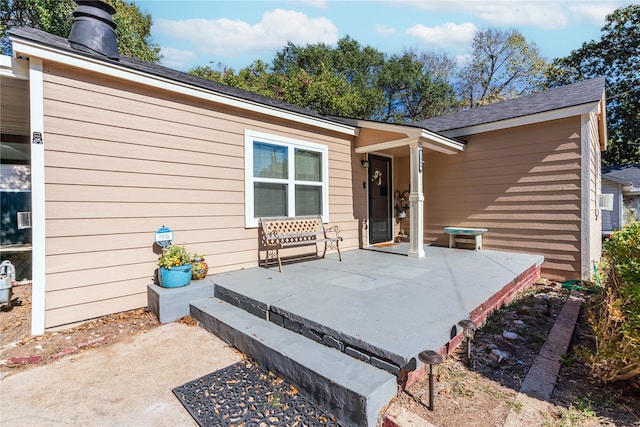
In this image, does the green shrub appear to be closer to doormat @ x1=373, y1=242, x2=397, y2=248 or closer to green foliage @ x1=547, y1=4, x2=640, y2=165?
doormat @ x1=373, y1=242, x2=397, y2=248

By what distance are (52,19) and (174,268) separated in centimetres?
1407

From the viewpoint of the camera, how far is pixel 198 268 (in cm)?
369

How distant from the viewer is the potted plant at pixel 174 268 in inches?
132

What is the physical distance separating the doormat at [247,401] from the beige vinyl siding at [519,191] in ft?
16.4

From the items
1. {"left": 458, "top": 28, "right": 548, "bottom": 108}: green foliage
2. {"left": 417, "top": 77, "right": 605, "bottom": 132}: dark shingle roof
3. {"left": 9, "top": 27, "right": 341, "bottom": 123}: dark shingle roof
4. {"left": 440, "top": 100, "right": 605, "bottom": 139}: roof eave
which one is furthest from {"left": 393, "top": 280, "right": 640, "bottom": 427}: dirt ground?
{"left": 458, "top": 28, "right": 548, "bottom": 108}: green foliage

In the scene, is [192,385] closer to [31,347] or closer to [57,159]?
[31,347]

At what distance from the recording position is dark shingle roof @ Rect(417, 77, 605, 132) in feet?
15.9

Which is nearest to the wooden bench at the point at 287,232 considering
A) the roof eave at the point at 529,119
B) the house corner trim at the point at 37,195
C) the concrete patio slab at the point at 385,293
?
the concrete patio slab at the point at 385,293

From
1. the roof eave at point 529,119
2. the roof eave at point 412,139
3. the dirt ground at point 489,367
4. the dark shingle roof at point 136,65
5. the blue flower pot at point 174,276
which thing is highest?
the dark shingle roof at point 136,65

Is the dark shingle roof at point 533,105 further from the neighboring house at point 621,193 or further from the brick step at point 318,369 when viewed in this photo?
the neighboring house at point 621,193

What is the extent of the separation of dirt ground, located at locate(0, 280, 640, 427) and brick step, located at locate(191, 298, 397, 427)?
0.25 meters

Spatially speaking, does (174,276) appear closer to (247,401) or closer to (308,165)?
(247,401)

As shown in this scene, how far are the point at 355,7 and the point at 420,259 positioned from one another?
672 centimetres

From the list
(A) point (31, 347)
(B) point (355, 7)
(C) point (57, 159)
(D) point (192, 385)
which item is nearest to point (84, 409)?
(D) point (192, 385)
